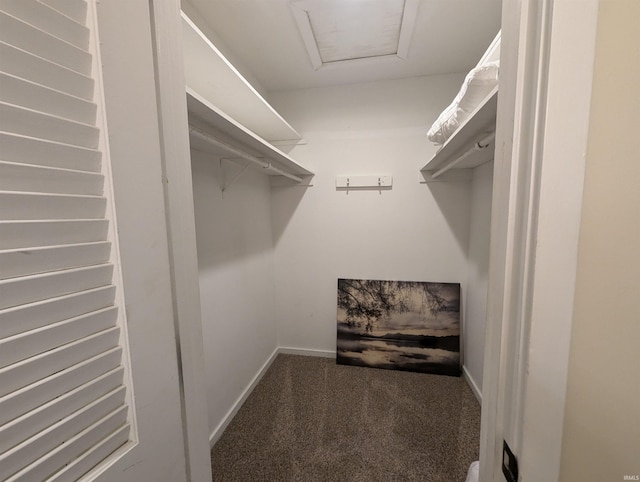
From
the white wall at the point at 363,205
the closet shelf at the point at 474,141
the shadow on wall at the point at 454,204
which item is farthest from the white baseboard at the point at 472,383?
the closet shelf at the point at 474,141

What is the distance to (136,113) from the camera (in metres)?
0.45

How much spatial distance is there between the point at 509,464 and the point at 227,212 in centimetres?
171

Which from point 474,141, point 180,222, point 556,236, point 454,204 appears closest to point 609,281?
point 556,236

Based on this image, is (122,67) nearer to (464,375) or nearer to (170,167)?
(170,167)

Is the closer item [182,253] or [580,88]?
[580,88]

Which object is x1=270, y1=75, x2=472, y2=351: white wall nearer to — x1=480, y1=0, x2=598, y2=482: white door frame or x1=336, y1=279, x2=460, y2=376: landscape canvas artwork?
x1=336, y1=279, x2=460, y2=376: landscape canvas artwork

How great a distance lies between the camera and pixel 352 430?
5.24ft

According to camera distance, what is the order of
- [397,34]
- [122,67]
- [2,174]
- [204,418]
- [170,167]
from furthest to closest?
[397,34], [204,418], [170,167], [122,67], [2,174]

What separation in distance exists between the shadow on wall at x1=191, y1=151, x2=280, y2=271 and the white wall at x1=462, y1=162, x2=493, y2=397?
1.75 m

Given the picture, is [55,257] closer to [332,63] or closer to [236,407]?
[236,407]

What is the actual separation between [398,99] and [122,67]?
2161 millimetres

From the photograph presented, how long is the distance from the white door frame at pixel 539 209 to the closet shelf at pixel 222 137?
0.89 m

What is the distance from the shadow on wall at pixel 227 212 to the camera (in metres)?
1.44

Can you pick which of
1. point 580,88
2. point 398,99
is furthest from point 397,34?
point 580,88
